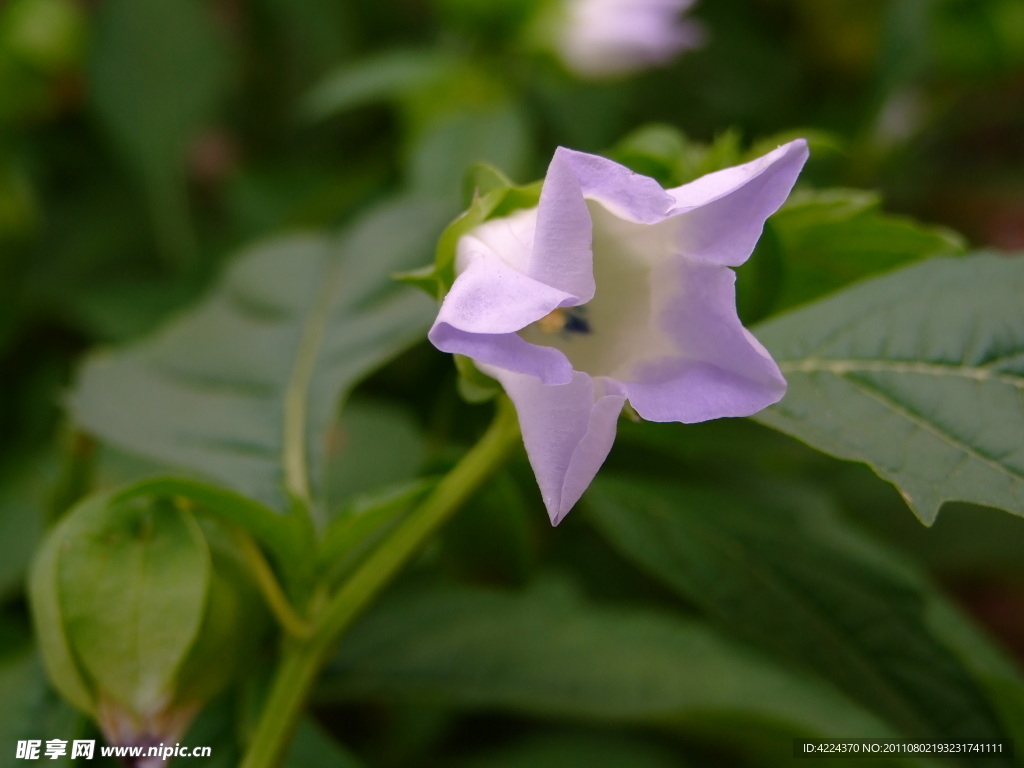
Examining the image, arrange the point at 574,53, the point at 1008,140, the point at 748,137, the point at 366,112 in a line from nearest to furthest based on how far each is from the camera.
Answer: the point at 574,53
the point at 748,137
the point at 366,112
the point at 1008,140

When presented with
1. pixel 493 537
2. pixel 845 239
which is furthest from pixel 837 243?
pixel 493 537

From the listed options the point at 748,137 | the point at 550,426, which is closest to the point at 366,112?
the point at 748,137

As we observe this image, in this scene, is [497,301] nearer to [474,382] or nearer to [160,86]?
[474,382]

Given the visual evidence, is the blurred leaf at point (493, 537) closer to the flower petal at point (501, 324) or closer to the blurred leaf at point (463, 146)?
the flower petal at point (501, 324)

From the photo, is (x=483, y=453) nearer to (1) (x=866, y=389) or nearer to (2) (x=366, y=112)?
(1) (x=866, y=389)

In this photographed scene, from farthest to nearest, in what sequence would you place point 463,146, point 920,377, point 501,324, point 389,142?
1. point 389,142
2. point 463,146
3. point 920,377
4. point 501,324
